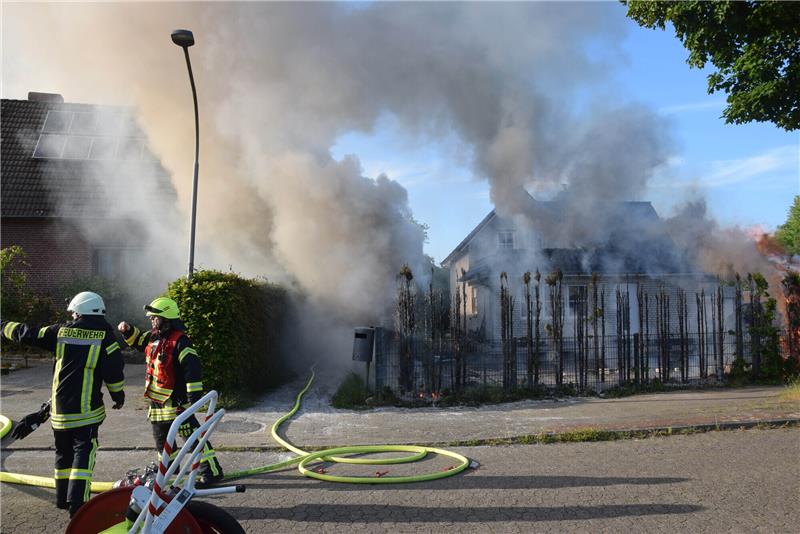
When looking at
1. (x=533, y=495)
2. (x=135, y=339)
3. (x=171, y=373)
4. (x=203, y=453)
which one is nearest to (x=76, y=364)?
(x=171, y=373)

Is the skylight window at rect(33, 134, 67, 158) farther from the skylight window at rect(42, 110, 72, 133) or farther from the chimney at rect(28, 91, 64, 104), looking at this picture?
the chimney at rect(28, 91, 64, 104)

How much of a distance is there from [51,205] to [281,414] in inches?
467

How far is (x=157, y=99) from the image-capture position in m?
14.2

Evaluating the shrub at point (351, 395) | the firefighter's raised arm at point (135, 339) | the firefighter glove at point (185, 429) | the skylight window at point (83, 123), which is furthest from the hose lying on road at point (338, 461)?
the skylight window at point (83, 123)

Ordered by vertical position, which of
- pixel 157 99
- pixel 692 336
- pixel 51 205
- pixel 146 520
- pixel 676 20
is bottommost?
pixel 146 520

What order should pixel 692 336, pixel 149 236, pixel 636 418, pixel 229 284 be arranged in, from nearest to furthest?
pixel 636 418 → pixel 229 284 → pixel 692 336 → pixel 149 236

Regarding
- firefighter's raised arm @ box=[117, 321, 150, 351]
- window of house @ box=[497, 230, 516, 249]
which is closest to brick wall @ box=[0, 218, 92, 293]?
window of house @ box=[497, 230, 516, 249]

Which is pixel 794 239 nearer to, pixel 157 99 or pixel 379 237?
pixel 379 237

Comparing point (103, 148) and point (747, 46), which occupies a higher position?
point (103, 148)

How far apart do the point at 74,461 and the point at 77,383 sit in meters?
0.55

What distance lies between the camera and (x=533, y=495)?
4.88 m

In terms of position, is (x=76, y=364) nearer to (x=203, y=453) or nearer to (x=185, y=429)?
(x=185, y=429)

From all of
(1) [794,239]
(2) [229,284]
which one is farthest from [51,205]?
(1) [794,239]

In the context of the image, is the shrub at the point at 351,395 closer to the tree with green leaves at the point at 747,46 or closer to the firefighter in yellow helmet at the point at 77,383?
the firefighter in yellow helmet at the point at 77,383
